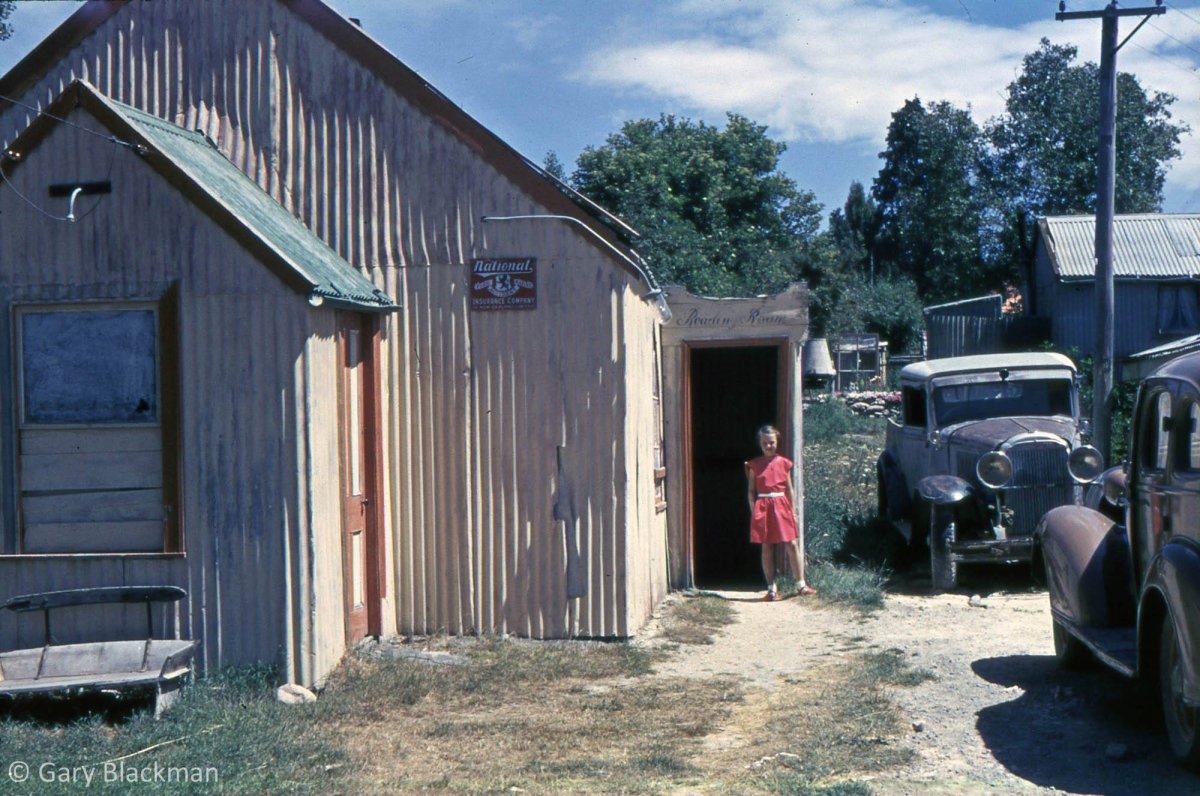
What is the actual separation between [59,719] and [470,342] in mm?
3694

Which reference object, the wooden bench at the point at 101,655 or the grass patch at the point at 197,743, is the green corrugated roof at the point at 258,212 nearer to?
the wooden bench at the point at 101,655

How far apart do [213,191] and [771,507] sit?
5806 millimetres

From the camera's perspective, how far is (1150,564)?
6.06 metres

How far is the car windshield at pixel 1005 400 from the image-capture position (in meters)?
12.9

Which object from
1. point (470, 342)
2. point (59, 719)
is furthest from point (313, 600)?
point (470, 342)

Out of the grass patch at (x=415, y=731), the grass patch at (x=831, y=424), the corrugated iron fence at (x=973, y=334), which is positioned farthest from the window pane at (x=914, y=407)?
the corrugated iron fence at (x=973, y=334)

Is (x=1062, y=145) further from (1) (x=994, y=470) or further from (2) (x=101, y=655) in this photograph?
(2) (x=101, y=655)

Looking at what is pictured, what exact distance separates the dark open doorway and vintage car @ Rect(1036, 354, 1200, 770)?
19.8 ft

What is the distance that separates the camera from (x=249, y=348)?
24.7 ft

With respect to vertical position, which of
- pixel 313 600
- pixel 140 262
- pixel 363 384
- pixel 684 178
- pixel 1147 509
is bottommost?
pixel 313 600

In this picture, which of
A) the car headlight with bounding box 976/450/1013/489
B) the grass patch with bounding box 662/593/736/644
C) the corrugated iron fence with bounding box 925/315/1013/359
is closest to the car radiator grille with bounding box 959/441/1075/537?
the car headlight with bounding box 976/450/1013/489

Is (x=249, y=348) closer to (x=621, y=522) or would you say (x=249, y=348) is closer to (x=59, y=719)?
(x=59, y=719)

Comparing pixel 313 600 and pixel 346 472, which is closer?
pixel 313 600

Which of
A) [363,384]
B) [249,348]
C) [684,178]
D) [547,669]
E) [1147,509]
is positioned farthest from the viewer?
[684,178]
